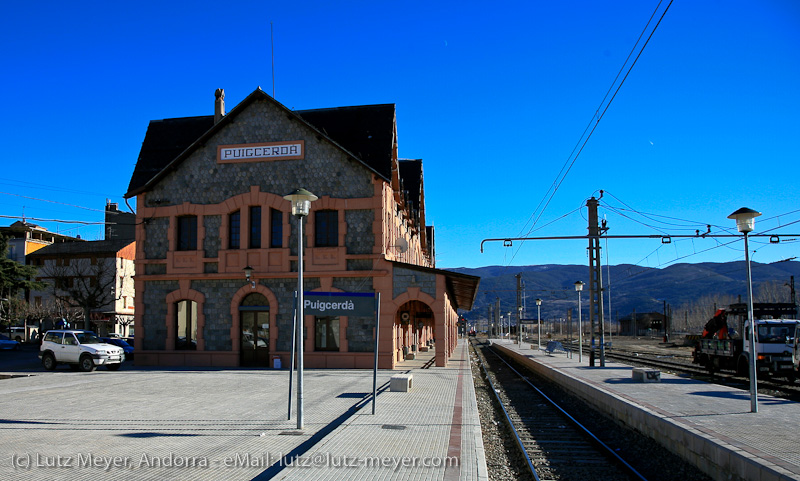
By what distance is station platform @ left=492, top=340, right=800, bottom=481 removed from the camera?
826 cm

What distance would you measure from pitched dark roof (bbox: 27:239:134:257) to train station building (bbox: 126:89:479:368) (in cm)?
3616

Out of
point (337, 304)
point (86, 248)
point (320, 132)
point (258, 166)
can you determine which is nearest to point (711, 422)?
point (337, 304)

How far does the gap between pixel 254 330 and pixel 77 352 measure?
295 inches

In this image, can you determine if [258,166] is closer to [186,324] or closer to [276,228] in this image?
[276,228]

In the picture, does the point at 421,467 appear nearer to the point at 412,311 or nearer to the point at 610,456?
the point at 610,456

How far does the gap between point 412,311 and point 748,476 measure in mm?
27124

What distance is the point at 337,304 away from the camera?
12250 mm

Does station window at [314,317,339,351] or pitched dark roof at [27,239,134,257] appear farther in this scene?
pitched dark roof at [27,239,134,257]

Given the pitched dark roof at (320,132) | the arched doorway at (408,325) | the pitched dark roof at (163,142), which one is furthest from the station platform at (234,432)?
the pitched dark roof at (163,142)

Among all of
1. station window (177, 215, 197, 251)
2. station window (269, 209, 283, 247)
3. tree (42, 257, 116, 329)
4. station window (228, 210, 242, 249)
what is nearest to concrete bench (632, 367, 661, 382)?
station window (269, 209, 283, 247)

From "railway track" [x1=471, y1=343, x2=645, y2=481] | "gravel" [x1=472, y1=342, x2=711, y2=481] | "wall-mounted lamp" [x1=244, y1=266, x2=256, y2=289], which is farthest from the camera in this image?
"wall-mounted lamp" [x1=244, y1=266, x2=256, y2=289]

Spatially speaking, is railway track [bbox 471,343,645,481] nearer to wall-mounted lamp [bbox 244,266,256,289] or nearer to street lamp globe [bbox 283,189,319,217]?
street lamp globe [bbox 283,189,319,217]

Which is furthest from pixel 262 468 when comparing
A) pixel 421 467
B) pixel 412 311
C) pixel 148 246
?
pixel 412 311

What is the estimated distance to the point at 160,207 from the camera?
26875mm
